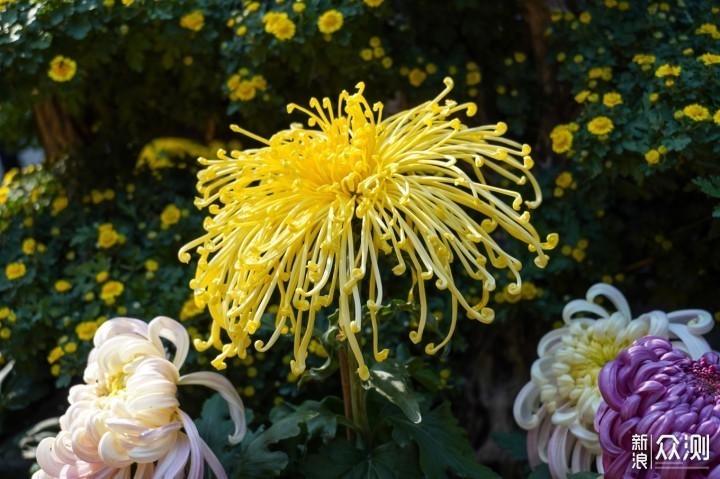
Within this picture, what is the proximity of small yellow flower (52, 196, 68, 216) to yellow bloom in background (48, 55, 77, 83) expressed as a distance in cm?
35

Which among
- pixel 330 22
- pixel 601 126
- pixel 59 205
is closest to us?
pixel 601 126

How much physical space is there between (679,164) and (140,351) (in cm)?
108

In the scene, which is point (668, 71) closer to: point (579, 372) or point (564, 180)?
point (564, 180)

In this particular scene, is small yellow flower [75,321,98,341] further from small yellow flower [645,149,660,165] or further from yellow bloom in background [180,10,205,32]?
small yellow flower [645,149,660,165]

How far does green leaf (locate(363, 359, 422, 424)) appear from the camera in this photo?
135 centimetres

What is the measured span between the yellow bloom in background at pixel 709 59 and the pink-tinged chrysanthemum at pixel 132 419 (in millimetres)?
1090

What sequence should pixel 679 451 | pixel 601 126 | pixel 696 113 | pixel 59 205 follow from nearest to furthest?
pixel 679 451 < pixel 696 113 < pixel 601 126 < pixel 59 205

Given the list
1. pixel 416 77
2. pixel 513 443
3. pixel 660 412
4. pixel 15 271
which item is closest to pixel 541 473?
pixel 513 443

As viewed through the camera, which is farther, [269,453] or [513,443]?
[513,443]

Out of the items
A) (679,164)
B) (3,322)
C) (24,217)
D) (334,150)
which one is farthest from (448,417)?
(24,217)

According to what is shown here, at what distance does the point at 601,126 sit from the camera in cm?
179

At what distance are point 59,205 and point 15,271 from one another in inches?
9.9

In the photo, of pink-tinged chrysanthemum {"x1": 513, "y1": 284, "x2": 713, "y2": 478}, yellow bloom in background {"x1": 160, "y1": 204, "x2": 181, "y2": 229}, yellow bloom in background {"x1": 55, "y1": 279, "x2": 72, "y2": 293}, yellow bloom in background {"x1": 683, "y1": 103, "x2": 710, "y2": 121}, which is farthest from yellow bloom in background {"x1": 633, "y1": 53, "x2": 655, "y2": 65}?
yellow bloom in background {"x1": 55, "y1": 279, "x2": 72, "y2": 293}

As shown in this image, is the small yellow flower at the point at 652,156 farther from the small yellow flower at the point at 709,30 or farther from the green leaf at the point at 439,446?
the green leaf at the point at 439,446
